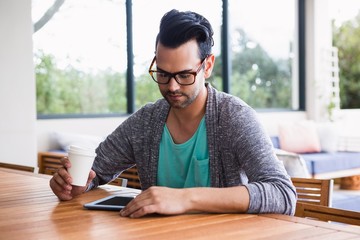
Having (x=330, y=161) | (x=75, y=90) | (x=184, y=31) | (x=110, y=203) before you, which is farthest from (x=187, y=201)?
(x=330, y=161)

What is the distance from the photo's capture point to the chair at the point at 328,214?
5.08 ft

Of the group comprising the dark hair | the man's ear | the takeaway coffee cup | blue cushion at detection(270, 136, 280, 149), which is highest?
the dark hair

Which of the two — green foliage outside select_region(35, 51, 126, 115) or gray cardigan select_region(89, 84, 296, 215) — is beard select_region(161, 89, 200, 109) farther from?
green foliage outside select_region(35, 51, 126, 115)

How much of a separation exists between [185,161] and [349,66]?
8.26m

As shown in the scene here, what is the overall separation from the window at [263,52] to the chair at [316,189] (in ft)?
16.2

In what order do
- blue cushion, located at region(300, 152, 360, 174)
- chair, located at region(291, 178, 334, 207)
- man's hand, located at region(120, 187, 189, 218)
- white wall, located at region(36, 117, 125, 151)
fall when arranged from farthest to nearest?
blue cushion, located at region(300, 152, 360, 174)
white wall, located at region(36, 117, 125, 151)
chair, located at region(291, 178, 334, 207)
man's hand, located at region(120, 187, 189, 218)

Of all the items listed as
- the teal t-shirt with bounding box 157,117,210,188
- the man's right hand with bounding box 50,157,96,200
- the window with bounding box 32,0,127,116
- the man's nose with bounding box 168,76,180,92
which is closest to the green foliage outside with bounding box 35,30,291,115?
the window with bounding box 32,0,127,116

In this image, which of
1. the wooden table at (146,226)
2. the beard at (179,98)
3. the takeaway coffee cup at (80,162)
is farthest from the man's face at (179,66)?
the wooden table at (146,226)

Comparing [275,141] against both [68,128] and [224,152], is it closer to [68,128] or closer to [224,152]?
[68,128]

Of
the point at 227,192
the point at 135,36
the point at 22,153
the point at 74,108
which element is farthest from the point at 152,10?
the point at 227,192

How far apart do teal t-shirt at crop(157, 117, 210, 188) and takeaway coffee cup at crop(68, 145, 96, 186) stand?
0.35m

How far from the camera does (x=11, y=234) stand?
1330mm

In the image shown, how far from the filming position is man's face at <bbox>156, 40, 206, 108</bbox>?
1.75 metres

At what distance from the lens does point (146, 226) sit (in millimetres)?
1379
